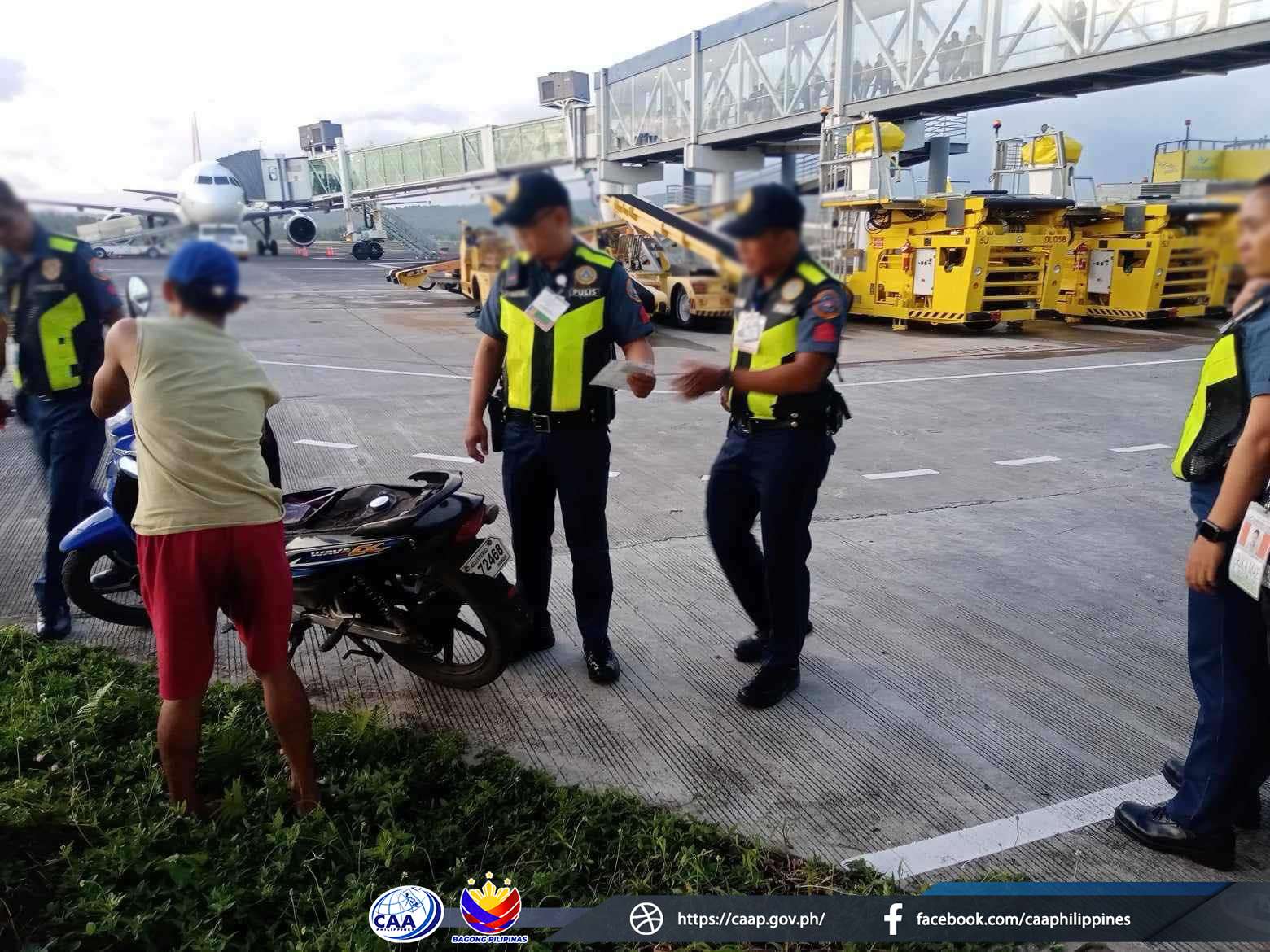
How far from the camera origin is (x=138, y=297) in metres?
1.95

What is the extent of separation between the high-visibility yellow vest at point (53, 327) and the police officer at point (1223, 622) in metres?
2.53

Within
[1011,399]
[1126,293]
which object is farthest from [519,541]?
[1126,293]

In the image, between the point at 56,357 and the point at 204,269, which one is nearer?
the point at 204,269

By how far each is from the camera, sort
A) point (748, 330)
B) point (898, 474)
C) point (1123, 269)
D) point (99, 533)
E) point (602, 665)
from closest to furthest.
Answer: point (748, 330)
point (602, 665)
point (99, 533)
point (898, 474)
point (1123, 269)

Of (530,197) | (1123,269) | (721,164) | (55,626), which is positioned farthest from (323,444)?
(1123,269)

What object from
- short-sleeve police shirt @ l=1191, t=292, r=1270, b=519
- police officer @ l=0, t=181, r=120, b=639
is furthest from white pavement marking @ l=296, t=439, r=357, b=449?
short-sleeve police shirt @ l=1191, t=292, r=1270, b=519

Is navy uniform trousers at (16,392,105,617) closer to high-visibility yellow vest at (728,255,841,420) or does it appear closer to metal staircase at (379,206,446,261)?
metal staircase at (379,206,446,261)

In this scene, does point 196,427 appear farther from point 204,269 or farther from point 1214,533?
point 1214,533

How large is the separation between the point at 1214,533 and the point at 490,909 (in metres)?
1.93

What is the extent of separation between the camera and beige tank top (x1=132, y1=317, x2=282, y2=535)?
1.96 meters

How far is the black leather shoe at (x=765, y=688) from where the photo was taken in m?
3.22

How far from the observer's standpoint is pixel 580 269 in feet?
8.38

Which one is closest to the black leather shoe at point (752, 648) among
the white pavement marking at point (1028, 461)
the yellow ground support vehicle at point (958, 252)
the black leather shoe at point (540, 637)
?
the black leather shoe at point (540, 637)

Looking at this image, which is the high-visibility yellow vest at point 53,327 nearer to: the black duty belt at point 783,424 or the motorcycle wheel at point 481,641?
the motorcycle wheel at point 481,641
